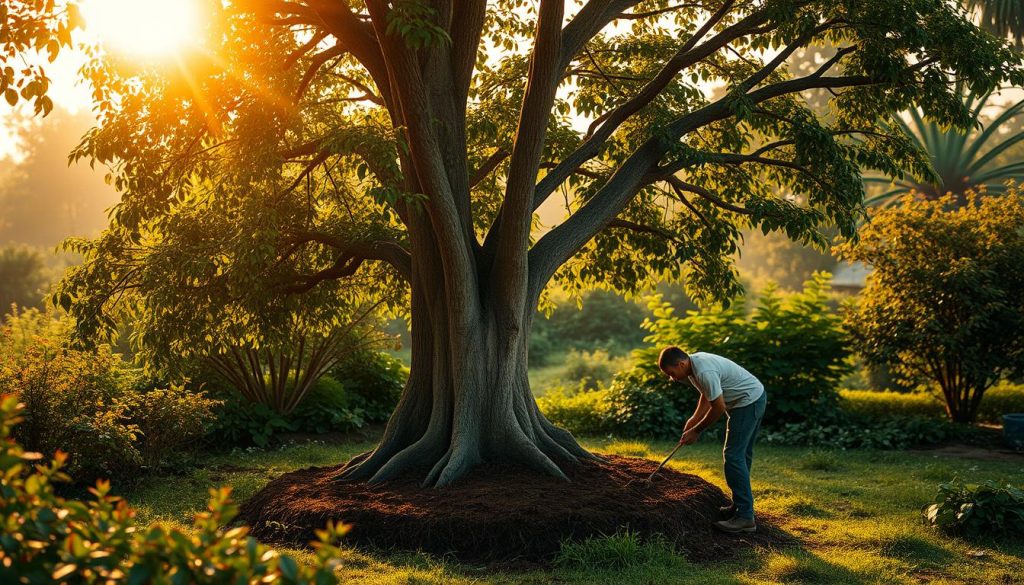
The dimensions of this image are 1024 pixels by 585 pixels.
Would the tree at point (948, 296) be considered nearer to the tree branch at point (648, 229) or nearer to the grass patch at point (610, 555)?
the tree branch at point (648, 229)

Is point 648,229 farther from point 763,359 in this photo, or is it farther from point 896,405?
point 896,405

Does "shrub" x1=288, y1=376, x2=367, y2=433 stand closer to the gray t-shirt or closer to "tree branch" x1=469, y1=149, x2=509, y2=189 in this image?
"tree branch" x1=469, y1=149, x2=509, y2=189

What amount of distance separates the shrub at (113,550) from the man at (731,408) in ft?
17.2

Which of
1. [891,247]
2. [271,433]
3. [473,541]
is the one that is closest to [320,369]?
[271,433]

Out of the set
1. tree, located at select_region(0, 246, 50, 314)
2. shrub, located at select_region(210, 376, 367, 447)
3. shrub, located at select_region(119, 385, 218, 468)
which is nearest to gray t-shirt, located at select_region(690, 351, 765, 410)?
shrub, located at select_region(119, 385, 218, 468)

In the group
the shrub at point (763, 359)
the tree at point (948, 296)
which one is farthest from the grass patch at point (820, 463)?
the tree at point (948, 296)

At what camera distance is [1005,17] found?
2291 cm

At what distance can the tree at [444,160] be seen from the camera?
26.7 feet

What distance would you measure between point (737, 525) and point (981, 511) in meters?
2.03

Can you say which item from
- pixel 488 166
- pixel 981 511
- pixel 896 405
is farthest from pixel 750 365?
pixel 981 511

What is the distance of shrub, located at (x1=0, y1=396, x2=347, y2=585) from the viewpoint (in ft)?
7.61

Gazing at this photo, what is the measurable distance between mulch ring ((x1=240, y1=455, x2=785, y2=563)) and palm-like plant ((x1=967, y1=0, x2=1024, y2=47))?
20500mm

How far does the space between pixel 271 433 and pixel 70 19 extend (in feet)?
27.1

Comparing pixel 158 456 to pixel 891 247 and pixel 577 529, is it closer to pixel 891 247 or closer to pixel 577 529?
pixel 577 529
